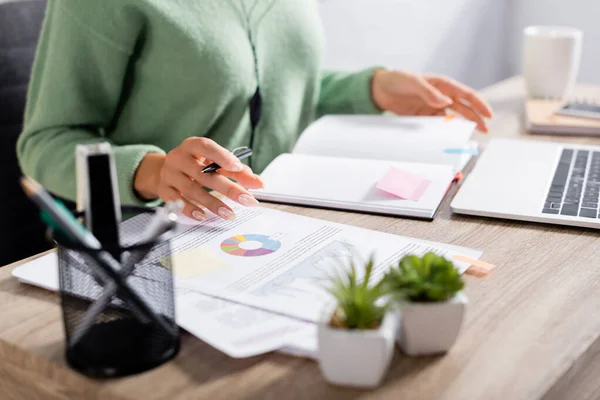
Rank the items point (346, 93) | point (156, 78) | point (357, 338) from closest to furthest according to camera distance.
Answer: point (357, 338) < point (156, 78) < point (346, 93)

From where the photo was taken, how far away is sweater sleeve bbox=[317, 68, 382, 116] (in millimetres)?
1301

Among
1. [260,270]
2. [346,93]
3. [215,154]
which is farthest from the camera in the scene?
[346,93]

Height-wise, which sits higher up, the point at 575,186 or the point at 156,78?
the point at 156,78

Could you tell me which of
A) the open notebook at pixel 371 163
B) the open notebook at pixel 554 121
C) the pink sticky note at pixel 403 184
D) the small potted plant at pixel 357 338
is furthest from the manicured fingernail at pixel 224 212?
the open notebook at pixel 554 121

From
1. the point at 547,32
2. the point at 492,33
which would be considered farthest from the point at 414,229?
the point at 492,33

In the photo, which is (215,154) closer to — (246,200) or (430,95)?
(246,200)

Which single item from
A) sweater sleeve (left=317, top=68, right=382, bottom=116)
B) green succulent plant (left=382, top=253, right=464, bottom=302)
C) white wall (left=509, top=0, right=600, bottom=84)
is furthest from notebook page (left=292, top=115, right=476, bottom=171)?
white wall (left=509, top=0, right=600, bottom=84)

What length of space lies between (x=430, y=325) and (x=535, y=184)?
459 mm

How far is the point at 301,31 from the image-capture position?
1249 millimetres

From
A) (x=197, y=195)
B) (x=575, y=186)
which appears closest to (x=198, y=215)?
(x=197, y=195)

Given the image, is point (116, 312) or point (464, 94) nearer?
point (116, 312)

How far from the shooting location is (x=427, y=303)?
545 millimetres

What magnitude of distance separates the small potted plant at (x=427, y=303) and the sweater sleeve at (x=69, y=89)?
0.48 meters

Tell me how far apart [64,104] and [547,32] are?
940 millimetres
